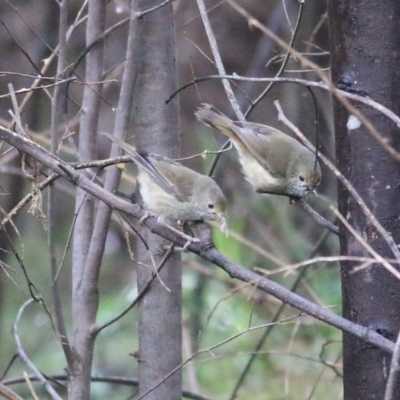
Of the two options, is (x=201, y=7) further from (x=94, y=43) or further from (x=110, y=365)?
(x=110, y=365)

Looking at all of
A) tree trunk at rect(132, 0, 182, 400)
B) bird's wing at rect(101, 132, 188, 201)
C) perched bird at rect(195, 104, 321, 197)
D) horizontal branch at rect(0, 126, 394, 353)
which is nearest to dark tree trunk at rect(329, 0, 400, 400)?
horizontal branch at rect(0, 126, 394, 353)

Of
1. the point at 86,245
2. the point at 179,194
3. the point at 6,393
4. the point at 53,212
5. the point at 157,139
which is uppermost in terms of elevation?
the point at 157,139

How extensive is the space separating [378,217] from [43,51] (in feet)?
15.9

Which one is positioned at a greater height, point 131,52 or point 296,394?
point 131,52

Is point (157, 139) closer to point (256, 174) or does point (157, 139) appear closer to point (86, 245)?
point (86, 245)

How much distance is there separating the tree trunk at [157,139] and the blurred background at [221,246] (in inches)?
14.1

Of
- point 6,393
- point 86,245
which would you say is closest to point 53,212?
point 86,245

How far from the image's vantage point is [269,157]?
3.99 meters

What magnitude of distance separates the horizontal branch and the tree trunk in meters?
0.79

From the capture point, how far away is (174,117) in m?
3.19

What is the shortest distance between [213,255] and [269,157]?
1869 mm

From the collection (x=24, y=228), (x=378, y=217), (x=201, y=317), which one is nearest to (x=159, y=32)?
(x=378, y=217)

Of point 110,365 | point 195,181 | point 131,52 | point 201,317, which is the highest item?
point 131,52

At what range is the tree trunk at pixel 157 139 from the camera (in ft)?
10.3
